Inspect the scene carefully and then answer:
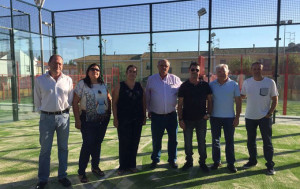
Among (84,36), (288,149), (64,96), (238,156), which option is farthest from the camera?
(84,36)

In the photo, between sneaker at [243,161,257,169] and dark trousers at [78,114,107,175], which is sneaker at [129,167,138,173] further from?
sneaker at [243,161,257,169]

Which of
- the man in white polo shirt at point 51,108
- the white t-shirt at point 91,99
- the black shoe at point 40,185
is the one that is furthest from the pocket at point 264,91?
the black shoe at point 40,185

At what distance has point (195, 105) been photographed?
397 cm

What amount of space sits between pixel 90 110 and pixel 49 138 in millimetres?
704

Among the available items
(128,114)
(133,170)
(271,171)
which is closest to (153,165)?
(133,170)

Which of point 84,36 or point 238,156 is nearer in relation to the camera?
point 238,156

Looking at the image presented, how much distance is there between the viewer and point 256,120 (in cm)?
412

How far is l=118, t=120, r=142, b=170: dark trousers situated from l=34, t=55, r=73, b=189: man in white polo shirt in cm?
89

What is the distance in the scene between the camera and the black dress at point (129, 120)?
390cm

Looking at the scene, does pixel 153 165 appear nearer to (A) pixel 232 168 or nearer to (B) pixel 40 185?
(A) pixel 232 168

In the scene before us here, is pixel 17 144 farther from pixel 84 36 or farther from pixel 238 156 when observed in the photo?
pixel 238 156

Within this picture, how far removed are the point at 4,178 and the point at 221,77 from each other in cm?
397

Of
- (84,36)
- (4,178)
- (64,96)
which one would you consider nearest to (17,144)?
(4,178)

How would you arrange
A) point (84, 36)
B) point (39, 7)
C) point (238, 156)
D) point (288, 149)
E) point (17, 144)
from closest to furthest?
point (238, 156) < point (288, 149) < point (17, 144) < point (84, 36) < point (39, 7)
